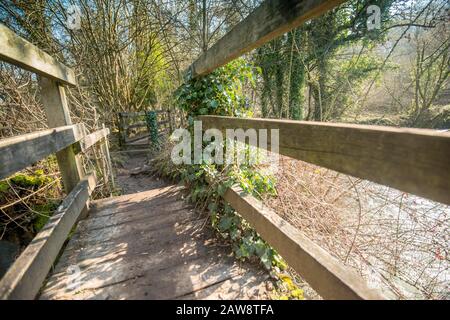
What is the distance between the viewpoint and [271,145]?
113 centimetres

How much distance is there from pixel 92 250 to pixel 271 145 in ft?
5.22

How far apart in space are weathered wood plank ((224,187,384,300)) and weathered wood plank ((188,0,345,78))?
974mm

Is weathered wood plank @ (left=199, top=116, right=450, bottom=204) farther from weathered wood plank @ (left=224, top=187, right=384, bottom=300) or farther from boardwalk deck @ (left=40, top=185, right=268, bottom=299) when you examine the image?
boardwalk deck @ (left=40, top=185, right=268, bottom=299)

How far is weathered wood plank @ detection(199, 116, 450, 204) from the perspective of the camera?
0.52 meters

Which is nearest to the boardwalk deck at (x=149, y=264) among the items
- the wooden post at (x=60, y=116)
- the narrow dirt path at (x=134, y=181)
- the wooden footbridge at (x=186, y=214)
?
the wooden footbridge at (x=186, y=214)

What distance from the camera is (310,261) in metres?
0.98

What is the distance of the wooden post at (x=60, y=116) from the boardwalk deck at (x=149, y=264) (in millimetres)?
463

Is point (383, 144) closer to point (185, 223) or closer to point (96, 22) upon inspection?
point (185, 223)

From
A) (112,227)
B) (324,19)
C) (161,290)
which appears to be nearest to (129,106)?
(324,19)

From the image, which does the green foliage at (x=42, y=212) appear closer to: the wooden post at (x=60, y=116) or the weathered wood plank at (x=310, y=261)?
the wooden post at (x=60, y=116)

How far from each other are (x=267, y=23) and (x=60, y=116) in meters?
1.93

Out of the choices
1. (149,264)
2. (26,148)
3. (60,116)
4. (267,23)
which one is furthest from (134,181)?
(267,23)

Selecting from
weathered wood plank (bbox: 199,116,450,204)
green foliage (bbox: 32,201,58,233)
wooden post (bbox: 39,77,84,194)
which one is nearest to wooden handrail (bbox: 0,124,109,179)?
wooden post (bbox: 39,77,84,194)
